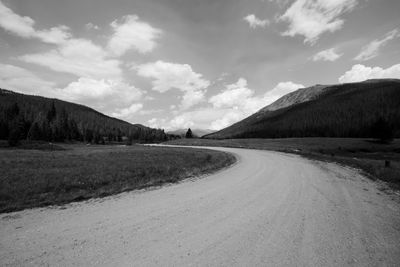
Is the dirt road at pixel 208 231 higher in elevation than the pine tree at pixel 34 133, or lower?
lower

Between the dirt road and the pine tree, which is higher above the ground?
the pine tree

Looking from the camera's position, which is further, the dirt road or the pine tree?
the pine tree

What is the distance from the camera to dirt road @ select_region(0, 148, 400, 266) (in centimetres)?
427

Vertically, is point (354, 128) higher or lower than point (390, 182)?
higher

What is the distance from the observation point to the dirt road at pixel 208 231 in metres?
4.27

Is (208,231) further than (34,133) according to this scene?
No

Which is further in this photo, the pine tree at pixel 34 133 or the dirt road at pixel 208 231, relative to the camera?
the pine tree at pixel 34 133

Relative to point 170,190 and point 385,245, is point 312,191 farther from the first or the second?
point 170,190

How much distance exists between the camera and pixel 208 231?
5520mm

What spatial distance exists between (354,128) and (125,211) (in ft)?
518

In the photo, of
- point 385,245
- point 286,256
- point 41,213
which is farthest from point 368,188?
point 41,213

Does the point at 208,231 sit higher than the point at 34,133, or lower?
lower

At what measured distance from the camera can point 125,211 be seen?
7.04 metres

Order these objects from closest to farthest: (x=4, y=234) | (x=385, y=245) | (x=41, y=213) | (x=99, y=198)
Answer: (x=385, y=245) → (x=4, y=234) → (x=41, y=213) → (x=99, y=198)
